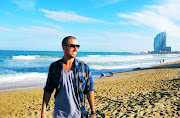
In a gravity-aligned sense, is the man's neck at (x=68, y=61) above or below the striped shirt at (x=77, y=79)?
above

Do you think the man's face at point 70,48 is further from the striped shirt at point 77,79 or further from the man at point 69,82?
the striped shirt at point 77,79

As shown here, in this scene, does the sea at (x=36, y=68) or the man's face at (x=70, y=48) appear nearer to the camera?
the man's face at (x=70, y=48)

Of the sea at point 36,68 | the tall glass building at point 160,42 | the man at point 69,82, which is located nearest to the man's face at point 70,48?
the man at point 69,82

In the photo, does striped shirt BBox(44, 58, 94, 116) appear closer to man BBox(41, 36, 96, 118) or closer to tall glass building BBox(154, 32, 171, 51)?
man BBox(41, 36, 96, 118)

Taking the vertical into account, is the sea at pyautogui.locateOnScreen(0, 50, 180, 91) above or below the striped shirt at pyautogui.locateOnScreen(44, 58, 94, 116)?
below

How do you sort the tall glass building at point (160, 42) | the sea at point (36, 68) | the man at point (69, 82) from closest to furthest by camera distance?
the man at point (69, 82) < the sea at point (36, 68) < the tall glass building at point (160, 42)

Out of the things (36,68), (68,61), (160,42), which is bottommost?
(36,68)

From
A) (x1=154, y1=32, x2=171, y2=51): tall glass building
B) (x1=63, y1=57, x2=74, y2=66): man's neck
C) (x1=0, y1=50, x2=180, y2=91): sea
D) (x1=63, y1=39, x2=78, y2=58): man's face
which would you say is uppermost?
(x1=154, y1=32, x2=171, y2=51): tall glass building

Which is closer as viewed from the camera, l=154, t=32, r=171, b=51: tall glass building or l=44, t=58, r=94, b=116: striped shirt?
l=44, t=58, r=94, b=116: striped shirt

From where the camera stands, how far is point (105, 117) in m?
4.77

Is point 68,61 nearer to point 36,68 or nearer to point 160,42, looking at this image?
point 36,68

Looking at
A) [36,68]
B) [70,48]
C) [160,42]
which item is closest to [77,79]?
[70,48]

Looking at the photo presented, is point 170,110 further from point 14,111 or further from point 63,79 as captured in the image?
point 14,111

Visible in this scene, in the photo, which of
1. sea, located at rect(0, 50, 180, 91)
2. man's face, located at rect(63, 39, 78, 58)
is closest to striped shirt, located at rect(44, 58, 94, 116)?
man's face, located at rect(63, 39, 78, 58)
